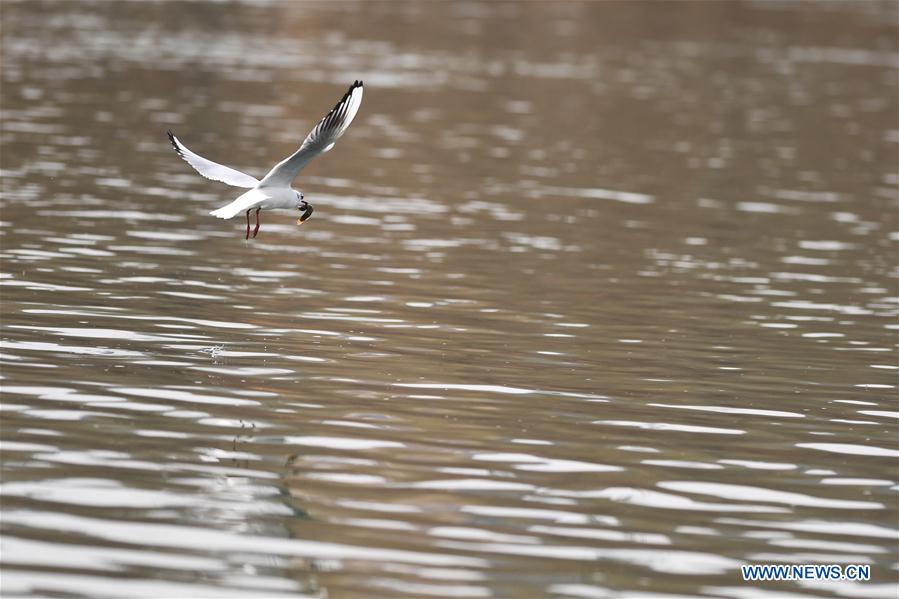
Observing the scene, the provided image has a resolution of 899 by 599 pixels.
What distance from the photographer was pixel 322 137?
15836 millimetres

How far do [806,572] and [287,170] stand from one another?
7.43 metres

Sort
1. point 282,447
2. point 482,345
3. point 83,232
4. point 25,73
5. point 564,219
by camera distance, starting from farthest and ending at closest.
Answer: point 25,73 < point 564,219 < point 83,232 < point 482,345 < point 282,447

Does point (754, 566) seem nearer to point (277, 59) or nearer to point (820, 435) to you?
point (820, 435)

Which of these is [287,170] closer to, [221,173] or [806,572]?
[221,173]

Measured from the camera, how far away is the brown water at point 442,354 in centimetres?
1045

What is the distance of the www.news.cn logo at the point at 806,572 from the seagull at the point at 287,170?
6376 millimetres

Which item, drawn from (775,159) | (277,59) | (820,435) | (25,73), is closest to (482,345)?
(820,435)

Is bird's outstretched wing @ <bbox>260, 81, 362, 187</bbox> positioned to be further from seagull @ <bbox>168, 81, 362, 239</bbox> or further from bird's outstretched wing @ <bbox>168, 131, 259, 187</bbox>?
bird's outstretched wing @ <bbox>168, 131, 259, 187</bbox>

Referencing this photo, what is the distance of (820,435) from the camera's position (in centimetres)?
1405

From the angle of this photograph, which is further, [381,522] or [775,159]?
[775,159]

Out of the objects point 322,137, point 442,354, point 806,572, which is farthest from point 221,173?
point 806,572

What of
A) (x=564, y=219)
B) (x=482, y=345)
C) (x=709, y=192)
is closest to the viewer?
(x=482, y=345)

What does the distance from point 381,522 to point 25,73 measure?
33329mm

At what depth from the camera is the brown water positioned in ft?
34.3
